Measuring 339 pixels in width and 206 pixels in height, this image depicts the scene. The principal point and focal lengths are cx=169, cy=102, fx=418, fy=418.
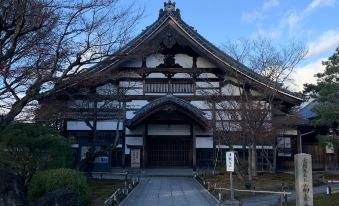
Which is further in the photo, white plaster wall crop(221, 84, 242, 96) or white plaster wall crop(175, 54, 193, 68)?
white plaster wall crop(175, 54, 193, 68)

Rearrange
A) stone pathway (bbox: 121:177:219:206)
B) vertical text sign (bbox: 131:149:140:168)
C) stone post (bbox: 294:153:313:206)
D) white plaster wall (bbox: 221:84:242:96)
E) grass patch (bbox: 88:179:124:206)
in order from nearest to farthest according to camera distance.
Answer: stone post (bbox: 294:153:313:206) < grass patch (bbox: 88:179:124:206) < stone pathway (bbox: 121:177:219:206) < white plaster wall (bbox: 221:84:242:96) < vertical text sign (bbox: 131:149:140:168)

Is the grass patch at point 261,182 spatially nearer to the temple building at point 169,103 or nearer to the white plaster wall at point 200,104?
the temple building at point 169,103

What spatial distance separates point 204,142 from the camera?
92.4 feet

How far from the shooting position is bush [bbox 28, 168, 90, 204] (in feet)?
45.3

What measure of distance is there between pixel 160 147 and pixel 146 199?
37.7 ft

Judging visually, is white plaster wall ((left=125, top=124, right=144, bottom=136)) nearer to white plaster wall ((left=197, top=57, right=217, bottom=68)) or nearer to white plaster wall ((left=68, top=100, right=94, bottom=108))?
white plaster wall ((left=68, top=100, right=94, bottom=108))

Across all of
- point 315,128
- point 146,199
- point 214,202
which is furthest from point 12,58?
point 315,128

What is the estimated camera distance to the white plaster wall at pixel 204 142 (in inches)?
1105

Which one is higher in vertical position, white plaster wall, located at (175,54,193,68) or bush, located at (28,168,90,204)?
white plaster wall, located at (175,54,193,68)

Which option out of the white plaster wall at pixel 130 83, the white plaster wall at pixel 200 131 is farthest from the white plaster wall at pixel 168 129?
the white plaster wall at pixel 130 83

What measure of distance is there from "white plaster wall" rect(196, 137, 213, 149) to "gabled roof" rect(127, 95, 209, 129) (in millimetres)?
1917

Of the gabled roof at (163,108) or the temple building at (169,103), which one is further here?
the temple building at (169,103)

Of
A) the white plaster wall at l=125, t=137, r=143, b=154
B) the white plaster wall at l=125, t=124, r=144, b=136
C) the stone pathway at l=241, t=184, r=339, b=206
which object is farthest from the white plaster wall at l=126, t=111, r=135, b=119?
the stone pathway at l=241, t=184, r=339, b=206

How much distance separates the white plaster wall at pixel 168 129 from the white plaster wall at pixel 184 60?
13.6ft
